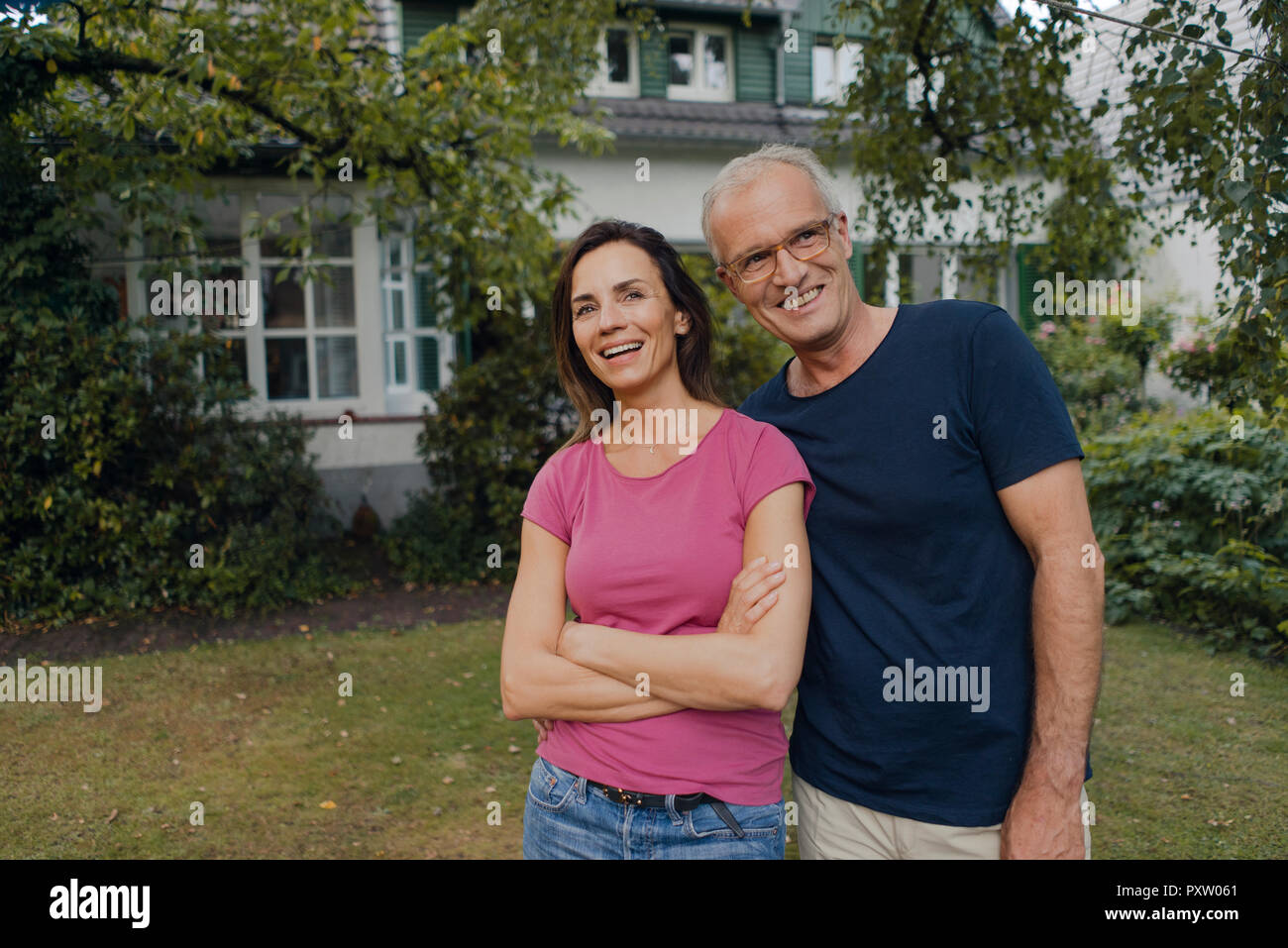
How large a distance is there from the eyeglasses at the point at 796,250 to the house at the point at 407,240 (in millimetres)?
7679

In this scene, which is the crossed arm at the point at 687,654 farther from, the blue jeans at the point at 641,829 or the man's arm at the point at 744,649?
the blue jeans at the point at 641,829

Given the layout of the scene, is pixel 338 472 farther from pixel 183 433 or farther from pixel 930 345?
pixel 930 345

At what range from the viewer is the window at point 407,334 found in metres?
12.1

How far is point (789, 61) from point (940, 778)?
1404 centimetres

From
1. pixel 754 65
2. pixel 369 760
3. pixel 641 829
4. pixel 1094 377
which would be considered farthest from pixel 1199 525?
pixel 754 65

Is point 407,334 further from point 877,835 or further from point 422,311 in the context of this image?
point 877,835

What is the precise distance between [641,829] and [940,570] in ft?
2.69

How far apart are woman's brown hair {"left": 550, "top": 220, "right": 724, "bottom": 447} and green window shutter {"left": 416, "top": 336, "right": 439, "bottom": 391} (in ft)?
32.8

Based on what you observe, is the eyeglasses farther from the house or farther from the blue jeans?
the house

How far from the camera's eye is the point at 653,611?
2.18 meters

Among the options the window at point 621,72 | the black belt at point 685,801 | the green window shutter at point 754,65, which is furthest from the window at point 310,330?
the black belt at point 685,801

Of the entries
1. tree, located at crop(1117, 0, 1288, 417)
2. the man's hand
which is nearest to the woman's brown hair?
the man's hand

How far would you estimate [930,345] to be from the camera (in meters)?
2.24

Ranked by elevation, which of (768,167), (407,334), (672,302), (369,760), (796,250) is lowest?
(369,760)
